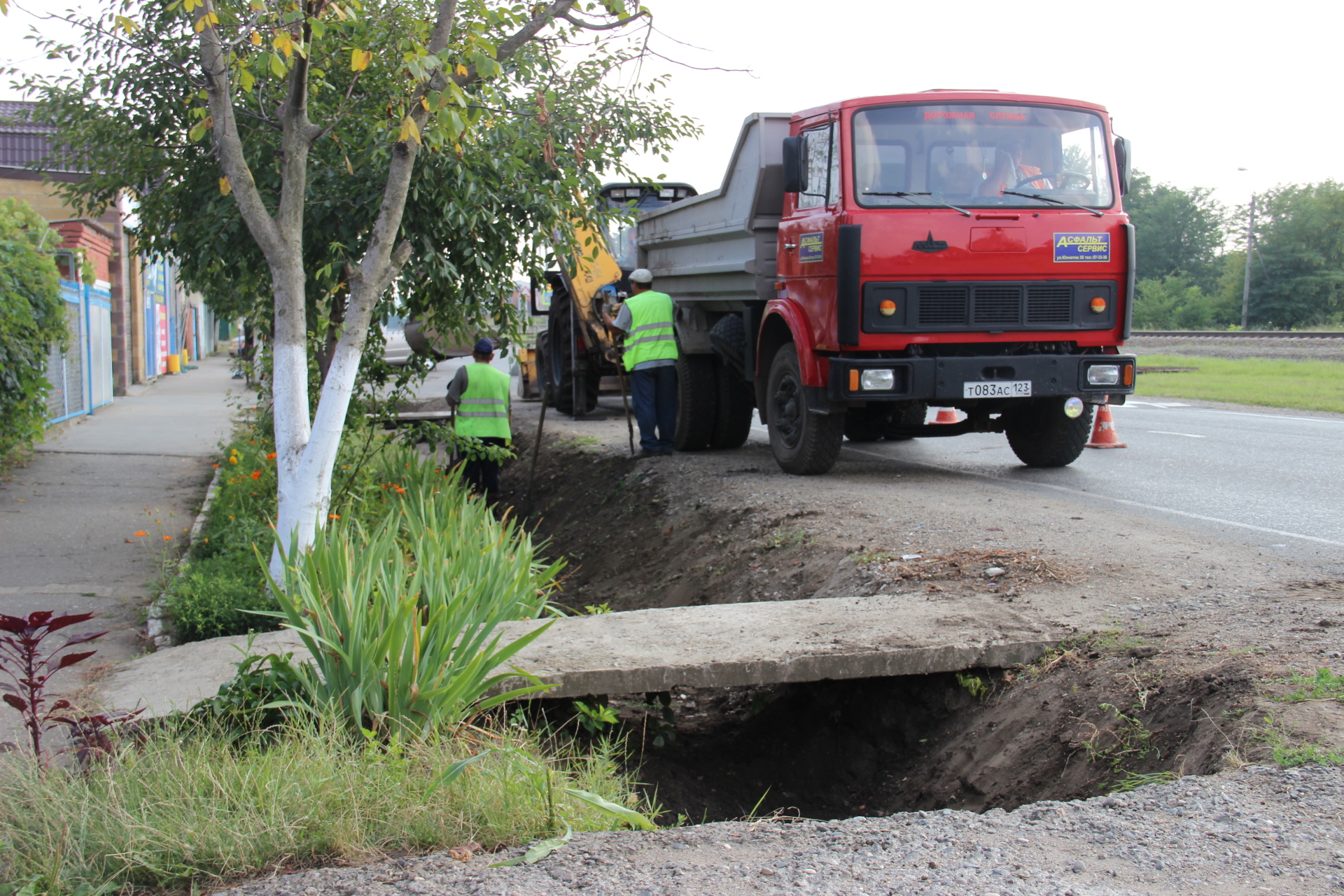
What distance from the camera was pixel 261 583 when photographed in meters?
6.12

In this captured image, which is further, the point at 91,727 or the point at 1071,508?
the point at 1071,508

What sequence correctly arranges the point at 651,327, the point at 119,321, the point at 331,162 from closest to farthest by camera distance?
the point at 331,162
the point at 651,327
the point at 119,321

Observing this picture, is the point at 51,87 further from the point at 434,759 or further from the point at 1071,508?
the point at 1071,508

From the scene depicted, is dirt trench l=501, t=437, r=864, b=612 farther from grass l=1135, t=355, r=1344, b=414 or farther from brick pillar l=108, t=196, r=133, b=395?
brick pillar l=108, t=196, r=133, b=395

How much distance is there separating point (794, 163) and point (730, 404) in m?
3.35

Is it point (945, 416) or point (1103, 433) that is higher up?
point (945, 416)

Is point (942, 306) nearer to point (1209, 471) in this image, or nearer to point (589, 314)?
point (1209, 471)

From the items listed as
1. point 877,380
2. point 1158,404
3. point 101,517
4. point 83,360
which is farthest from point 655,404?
point 1158,404

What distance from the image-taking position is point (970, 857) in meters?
2.71

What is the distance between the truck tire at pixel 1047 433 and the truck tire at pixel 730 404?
2.57m

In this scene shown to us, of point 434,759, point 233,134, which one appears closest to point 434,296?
point 233,134

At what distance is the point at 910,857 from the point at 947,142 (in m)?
6.20

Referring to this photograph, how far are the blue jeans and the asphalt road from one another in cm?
177

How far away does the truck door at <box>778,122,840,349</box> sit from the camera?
311 inches
